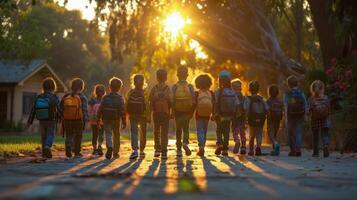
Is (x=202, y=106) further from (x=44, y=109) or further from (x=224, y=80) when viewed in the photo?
(x=44, y=109)

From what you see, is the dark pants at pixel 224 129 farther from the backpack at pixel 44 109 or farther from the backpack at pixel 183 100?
Result: the backpack at pixel 44 109

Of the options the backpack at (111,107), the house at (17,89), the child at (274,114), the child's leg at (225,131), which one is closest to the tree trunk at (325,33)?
the child at (274,114)

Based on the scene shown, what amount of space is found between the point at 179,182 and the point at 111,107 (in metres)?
5.46

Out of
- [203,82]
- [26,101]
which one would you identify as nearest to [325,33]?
[203,82]

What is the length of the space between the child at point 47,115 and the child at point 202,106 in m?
2.87

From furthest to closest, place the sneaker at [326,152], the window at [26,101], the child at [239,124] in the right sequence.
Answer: the window at [26,101], the child at [239,124], the sneaker at [326,152]

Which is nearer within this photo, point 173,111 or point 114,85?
point 114,85

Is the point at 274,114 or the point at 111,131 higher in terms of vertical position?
the point at 274,114

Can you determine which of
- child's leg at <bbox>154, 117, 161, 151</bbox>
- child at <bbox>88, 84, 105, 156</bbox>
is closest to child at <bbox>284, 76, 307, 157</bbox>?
child's leg at <bbox>154, 117, 161, 151</bbox>

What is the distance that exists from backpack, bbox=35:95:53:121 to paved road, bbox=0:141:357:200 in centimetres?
292

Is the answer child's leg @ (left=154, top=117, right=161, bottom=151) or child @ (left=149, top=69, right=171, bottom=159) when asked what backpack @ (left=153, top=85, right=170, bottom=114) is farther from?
child's leg @ (left=154, top=117, right=161, bottom=151)

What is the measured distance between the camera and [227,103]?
13422 mm

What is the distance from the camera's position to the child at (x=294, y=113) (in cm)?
1382

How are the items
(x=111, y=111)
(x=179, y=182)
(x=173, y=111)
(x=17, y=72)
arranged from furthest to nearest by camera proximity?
(x=17, y=72), (x=173, y=111), (x=111, y=111), (x=179, y=182)
